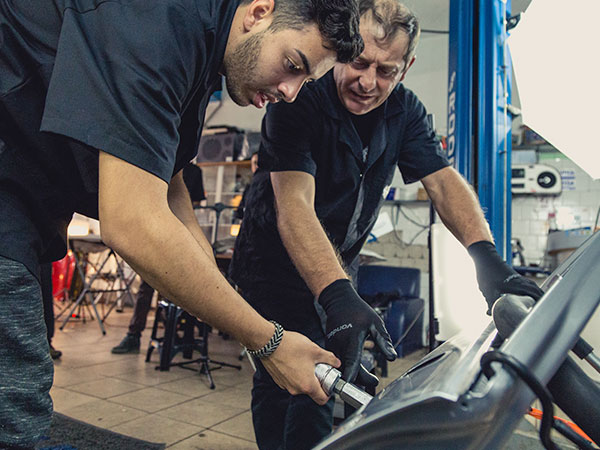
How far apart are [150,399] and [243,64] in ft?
6.48

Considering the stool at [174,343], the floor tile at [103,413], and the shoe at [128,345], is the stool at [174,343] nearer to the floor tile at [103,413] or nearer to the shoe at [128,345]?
the shoe at [128,345]

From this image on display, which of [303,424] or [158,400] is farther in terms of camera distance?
[158,400]

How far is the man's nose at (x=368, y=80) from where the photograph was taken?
3.73 ft

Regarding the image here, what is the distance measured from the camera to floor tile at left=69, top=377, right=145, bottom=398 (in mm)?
2311

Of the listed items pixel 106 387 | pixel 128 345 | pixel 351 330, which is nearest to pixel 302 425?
pixel 351 330

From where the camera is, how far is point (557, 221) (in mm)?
4887

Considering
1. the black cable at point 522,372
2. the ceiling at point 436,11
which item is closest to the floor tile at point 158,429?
the black cable at point 522,372

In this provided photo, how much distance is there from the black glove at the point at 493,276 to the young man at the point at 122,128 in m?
0.43

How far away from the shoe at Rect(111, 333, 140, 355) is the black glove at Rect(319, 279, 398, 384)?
8.80 feet

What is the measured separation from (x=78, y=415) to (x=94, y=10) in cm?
188

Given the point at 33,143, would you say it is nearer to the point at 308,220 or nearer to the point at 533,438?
the point at 308,220

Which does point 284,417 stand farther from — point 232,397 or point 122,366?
point 122,366

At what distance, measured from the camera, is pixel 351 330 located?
0.89 m

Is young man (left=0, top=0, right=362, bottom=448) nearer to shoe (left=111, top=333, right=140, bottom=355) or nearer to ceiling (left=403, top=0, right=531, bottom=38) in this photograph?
shoe (left=111, top=333, right=140, bottom=355)
